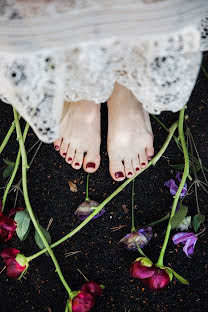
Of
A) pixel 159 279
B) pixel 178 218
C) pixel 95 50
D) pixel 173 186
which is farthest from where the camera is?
pixel 173 186

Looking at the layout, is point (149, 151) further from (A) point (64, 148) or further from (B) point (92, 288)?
(B) point (92, 288)

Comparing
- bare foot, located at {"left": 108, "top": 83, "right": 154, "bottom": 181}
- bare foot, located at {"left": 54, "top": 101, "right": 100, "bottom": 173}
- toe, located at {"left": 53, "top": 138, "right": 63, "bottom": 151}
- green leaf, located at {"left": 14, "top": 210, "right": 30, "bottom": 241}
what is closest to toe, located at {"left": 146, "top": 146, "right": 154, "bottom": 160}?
bare foot, located at {"left": 108, "top": 83, "right": 154, "bottom": 181}

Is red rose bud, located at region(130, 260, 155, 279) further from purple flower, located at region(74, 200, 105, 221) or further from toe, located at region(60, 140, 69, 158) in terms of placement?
toe, located at region(60, 140, 69, 158)

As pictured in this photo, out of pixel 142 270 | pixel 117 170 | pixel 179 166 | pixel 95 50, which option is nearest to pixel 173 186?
pixel 179 166

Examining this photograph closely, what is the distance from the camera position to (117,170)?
3.67 ft

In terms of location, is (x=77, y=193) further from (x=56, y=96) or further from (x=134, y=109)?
(x=56, y=96)

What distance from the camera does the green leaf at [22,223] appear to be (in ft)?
3.46

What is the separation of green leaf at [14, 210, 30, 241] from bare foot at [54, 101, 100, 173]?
202 millimetres

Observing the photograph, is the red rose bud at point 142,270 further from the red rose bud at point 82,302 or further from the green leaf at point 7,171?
the green leaf at point 7,171

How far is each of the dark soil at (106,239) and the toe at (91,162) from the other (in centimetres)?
4

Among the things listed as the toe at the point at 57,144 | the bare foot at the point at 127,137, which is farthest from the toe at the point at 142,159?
the toe at the point at 57,144

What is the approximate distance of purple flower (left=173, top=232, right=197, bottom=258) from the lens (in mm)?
1035

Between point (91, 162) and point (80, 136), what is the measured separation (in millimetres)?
82

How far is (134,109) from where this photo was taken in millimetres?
1074
